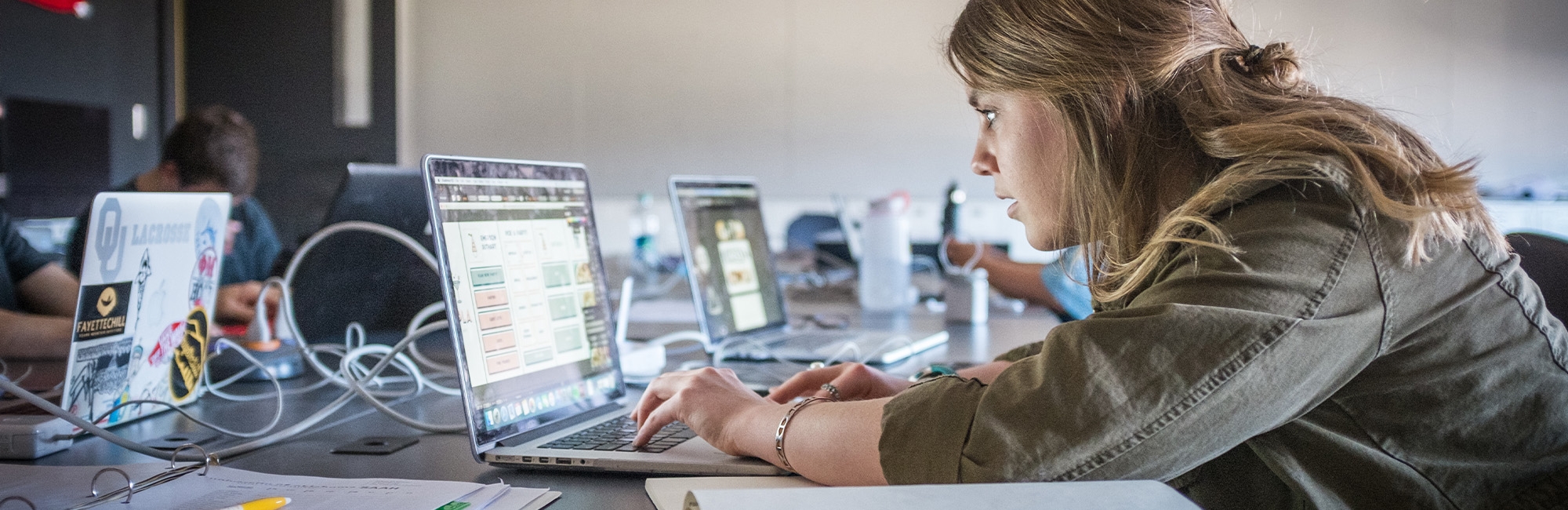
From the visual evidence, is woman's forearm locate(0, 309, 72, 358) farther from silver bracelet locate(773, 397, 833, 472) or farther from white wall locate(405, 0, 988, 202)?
white wall locate(405, 0, 988, 202)

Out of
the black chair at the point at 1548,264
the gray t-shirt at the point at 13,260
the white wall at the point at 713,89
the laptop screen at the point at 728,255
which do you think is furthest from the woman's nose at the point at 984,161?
the white wall at the point at 713,89

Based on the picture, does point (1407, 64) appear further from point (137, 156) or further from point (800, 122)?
point (137, 156)

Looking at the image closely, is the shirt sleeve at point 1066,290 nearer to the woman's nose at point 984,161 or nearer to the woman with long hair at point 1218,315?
the woman's nose at point 984,161

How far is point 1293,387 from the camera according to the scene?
661 millimetres

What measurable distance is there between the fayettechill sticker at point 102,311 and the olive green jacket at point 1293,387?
2.68 ft

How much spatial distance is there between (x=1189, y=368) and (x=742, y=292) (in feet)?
4.35

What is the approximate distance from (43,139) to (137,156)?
73cm

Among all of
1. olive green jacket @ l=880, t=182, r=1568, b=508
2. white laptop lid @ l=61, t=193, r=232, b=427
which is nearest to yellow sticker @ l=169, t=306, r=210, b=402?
white laptop lid @ l=61, t=193, r=232, b=427

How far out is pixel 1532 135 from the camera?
19.2ft

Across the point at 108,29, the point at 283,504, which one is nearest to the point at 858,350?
the point at 283,504

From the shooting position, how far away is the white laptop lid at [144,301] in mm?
1011

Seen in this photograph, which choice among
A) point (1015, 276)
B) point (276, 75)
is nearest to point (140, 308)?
point (1015, 276)

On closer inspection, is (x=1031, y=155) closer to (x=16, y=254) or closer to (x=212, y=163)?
(x=16, y=254)

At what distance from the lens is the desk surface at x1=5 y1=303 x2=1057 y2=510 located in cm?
83
